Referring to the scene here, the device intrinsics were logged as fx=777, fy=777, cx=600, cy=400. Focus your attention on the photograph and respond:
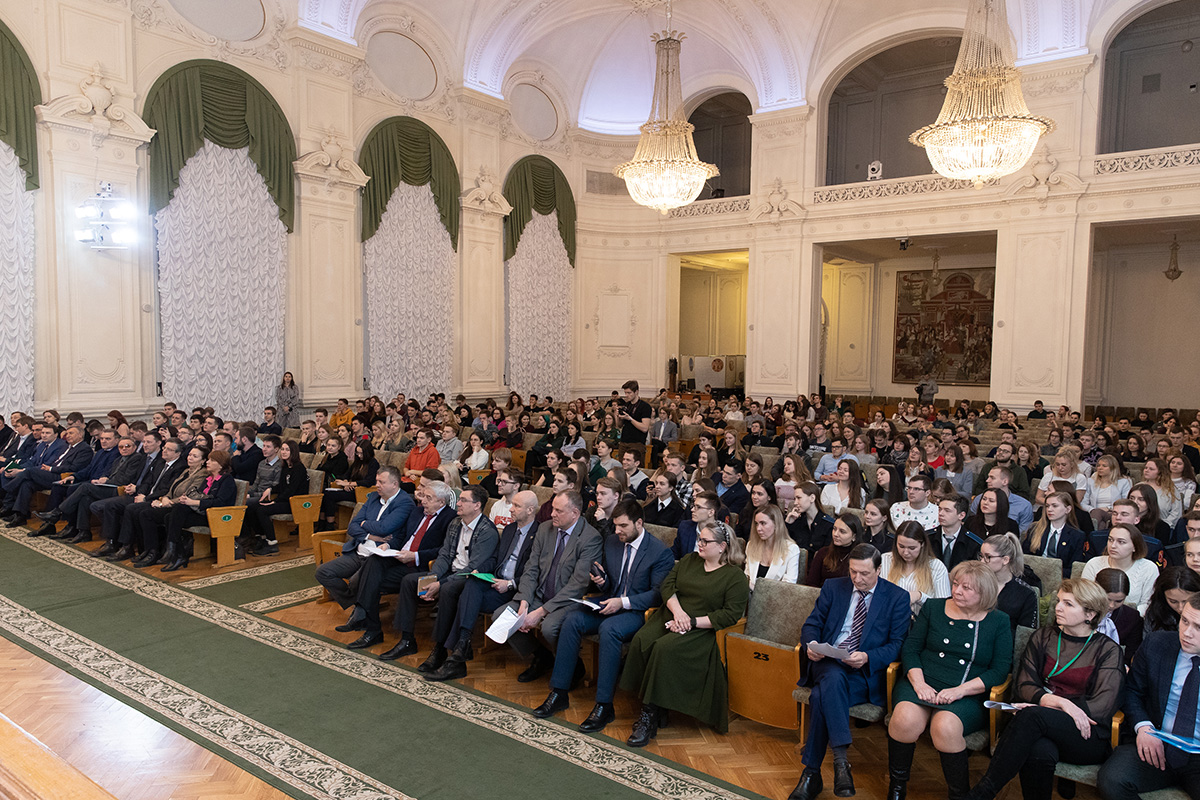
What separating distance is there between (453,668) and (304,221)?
1012 cm

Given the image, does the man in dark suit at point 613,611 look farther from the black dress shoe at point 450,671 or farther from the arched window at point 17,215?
the arched window at point 17,215

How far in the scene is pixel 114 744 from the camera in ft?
12.5

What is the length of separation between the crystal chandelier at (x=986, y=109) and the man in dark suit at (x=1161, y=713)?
847 centimetres

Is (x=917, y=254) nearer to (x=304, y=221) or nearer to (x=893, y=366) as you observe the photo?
(x=893, y=366)

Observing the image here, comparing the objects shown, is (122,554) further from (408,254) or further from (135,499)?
(408,254)

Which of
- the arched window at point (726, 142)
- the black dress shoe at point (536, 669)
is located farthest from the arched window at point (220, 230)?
the arched window at point (726, 142)

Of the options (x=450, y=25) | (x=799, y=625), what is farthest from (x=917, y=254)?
(x=799, y=625)

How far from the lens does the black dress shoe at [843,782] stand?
3477mm

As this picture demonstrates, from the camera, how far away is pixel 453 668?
4.71 m

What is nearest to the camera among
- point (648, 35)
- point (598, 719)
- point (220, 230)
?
point (598, 719)

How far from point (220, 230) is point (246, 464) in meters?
5.35

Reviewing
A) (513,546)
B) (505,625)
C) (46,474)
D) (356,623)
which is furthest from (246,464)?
(505,625)

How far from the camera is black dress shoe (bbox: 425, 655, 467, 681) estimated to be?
15.3 feet

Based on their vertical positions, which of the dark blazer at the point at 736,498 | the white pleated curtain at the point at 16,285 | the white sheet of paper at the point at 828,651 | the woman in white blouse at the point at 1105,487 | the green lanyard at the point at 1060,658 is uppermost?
the white pleated curtain at the point at 16,285
